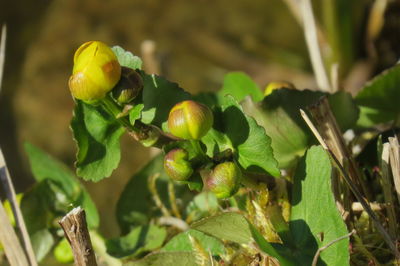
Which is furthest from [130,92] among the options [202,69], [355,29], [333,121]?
[202,69]

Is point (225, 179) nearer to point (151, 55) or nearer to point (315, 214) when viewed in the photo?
point (315, 214)

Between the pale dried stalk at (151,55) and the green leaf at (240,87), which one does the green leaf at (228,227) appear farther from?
the pale dried stalk at (151,55)

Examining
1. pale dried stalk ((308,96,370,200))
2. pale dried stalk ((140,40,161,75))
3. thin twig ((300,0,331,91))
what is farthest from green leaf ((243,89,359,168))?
pale dried stalk ((140,40,161,75))

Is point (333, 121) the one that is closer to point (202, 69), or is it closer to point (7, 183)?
point (7, 183)

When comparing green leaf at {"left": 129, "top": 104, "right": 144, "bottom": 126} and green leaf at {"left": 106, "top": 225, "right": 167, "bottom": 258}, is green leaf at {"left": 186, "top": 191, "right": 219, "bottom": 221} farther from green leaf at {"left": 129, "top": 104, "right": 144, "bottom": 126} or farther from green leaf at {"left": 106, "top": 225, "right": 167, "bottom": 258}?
green leaf at {"left": 129, "top": 104, "right": 144, "bottom": 126}

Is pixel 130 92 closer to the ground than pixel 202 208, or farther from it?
farther from it

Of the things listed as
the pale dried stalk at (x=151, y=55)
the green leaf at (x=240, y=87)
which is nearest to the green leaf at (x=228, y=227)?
the green leaf at (x=240, y=87)
